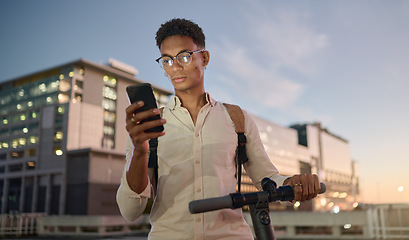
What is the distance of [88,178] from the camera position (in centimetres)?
5659

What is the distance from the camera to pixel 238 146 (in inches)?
94.7

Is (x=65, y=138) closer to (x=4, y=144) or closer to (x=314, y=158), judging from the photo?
(x=4, y=144)

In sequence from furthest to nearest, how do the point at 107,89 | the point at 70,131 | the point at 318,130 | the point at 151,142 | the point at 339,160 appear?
the point at 339,160, the point at 318,130, the point at 107,89, the point at 70,131, the point at 151,142

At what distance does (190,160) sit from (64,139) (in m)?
69.4

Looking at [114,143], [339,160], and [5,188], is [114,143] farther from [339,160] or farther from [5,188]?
[339,160]

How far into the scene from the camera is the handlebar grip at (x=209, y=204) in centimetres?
148

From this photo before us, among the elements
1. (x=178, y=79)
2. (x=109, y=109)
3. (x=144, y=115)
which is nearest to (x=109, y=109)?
(x=109, y=109)

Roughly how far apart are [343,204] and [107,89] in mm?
101648

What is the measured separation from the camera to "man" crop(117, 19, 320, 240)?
2.08m

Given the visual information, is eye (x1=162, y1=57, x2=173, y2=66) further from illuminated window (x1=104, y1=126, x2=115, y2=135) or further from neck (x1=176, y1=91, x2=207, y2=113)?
illuminated window (x1=104, y1=126, x2=115, y2=135)

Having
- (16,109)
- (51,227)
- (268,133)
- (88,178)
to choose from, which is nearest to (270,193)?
(51,227)

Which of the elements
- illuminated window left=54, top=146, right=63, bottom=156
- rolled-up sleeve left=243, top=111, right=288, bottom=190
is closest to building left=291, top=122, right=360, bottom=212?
illuminated window left=54, top=146, right=63, bottom=156

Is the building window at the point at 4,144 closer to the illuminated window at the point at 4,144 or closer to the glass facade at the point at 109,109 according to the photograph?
the illuminated window at the point at 4,144

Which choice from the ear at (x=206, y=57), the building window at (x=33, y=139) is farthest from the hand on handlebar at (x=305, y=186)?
the building window at (x=33, y=139)
